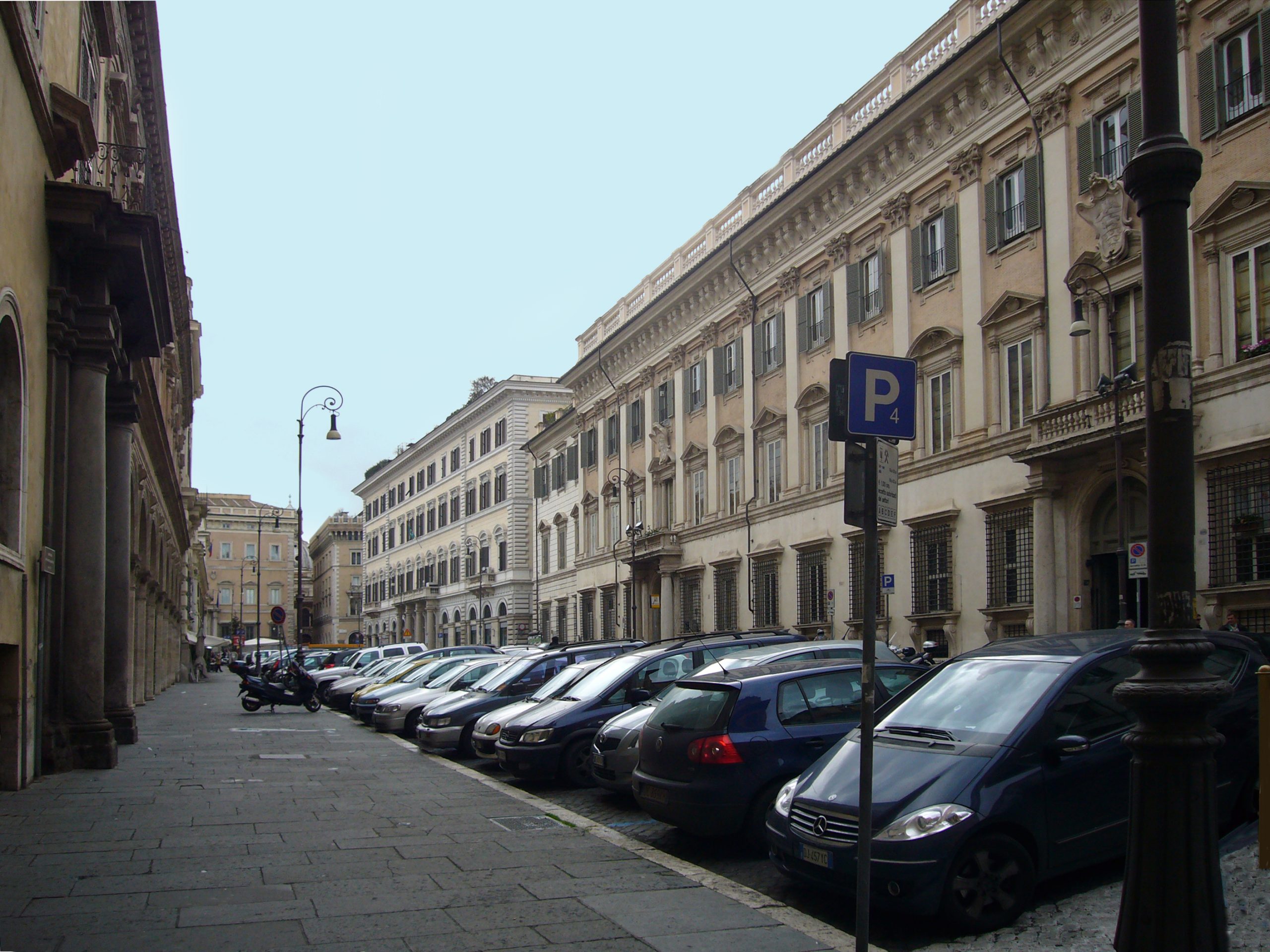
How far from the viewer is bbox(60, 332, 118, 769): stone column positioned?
1536cm

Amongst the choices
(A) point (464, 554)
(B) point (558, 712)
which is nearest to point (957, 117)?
(B) point (558, 712)

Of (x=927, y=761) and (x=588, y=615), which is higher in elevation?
(x=927, y=761)

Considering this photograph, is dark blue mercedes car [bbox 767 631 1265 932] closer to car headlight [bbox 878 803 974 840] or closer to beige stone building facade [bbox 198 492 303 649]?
car headlight [bbox 878 803 974 840]

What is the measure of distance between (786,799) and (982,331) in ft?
66.3

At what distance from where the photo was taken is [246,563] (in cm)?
13462

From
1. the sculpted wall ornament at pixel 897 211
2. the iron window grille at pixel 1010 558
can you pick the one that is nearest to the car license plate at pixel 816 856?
the iron window grille at pixel 1010 558

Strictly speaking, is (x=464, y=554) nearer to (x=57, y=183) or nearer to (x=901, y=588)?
(x=901, y=588)

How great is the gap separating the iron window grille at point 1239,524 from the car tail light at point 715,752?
524 inches

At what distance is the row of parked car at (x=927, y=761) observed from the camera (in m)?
7.13

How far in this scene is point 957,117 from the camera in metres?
27.8

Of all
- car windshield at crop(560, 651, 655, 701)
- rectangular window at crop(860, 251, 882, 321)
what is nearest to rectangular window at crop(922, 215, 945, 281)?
rectangular window at crop(860, 251, 882, 321)

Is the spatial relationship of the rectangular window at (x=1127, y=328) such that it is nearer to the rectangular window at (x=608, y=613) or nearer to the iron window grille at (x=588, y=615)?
the rectangular window at (x=608, y=613)

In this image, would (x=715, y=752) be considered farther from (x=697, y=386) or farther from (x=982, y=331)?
(x=697, y=386)

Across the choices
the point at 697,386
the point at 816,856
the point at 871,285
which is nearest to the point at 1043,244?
the point at 871,285
